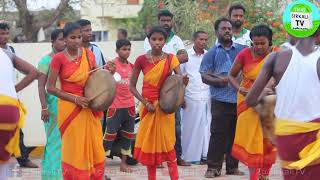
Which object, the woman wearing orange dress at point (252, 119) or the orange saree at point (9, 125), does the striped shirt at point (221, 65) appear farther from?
the orange saree at point (9, 125)

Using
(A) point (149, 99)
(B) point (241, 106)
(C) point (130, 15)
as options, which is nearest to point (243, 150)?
(B) point (241, 106)

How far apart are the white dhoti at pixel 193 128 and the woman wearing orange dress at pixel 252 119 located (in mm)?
3044

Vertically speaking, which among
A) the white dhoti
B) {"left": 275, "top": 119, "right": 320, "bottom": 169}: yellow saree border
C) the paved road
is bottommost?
the paved road

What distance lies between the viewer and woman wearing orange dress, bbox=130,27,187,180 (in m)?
8.34

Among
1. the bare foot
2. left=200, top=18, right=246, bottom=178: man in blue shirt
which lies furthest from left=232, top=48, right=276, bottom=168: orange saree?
the bare foot

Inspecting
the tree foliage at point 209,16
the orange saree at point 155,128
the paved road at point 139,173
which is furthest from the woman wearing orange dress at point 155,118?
the tree foliage at point 209,16

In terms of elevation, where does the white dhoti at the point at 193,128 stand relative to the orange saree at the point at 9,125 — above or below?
below

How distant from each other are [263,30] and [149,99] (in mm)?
1571

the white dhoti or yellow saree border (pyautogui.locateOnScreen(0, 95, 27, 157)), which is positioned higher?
yellow saree border (pyautogui.locateOnScreen(0, 95, 27, 157))

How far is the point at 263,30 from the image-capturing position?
7.91 m

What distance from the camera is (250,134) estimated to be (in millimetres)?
7945

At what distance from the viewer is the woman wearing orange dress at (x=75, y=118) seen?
728cm

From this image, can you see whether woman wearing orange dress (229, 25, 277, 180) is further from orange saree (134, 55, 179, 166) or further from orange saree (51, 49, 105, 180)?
orange saree (51, 49, 105, 180)

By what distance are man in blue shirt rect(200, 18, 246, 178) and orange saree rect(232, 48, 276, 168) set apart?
1410 millimetres
